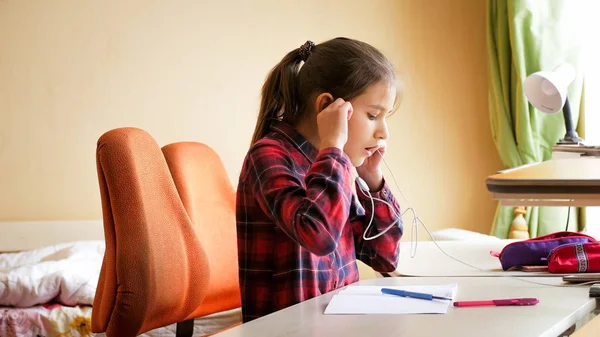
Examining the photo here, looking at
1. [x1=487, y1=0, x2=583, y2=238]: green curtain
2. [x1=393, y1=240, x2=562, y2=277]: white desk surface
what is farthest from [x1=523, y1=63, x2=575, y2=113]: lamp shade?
[x1=487, y1=0, x2=583, y2=238]: green curtain

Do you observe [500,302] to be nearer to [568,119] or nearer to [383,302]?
[383,302]

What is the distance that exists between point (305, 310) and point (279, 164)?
1.00 feet

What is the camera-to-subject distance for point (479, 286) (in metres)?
1.44

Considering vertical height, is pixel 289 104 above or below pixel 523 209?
above

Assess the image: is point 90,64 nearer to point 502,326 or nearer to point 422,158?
point 422,158

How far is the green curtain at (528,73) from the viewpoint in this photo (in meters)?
3.16

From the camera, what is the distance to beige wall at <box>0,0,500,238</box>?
353cm

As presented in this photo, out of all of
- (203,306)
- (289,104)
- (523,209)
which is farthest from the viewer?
(523,209)

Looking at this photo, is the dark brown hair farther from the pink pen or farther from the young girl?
the pink pen

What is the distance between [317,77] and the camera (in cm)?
155

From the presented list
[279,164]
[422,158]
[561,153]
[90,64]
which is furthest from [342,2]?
[279,164]

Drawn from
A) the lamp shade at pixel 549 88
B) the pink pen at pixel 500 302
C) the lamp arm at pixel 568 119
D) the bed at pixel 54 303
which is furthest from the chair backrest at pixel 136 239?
the lamp arm at pixel 568 119

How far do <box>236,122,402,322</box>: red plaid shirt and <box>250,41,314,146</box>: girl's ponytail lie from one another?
30 mm

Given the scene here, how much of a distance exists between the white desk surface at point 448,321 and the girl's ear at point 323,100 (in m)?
0.36
